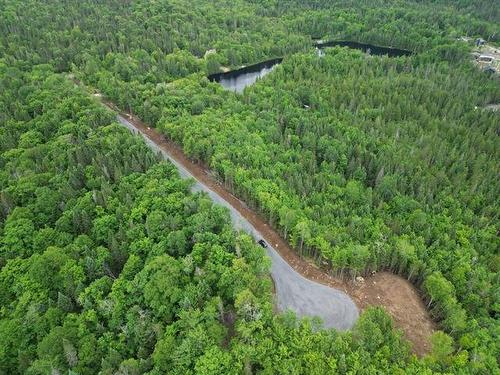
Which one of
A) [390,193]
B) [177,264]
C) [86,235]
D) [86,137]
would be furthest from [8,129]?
[390,193]

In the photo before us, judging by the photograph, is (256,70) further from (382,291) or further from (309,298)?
(309,298)

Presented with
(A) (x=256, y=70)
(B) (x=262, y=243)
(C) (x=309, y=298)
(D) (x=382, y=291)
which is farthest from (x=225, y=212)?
(A) (x=256, y=70)

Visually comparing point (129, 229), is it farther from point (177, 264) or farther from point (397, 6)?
point (397, 6)

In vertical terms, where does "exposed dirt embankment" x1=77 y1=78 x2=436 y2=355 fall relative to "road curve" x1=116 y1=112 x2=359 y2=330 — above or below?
below

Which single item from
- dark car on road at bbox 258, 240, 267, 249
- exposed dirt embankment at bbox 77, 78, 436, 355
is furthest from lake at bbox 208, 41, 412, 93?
dark car on road at bbox 258, 240, 267, 249

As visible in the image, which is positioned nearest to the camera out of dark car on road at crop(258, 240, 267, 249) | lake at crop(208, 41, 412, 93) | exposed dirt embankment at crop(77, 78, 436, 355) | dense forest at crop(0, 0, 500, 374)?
dense forest at crop(0, 0, 500, 374)

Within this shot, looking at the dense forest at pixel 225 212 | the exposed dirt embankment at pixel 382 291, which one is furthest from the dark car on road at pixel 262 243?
the dense forest at pixel 225 212

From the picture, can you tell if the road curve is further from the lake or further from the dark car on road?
the lake

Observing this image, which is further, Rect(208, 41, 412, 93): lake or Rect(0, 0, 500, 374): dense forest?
Rect(208, 41, 412, 93): lake
